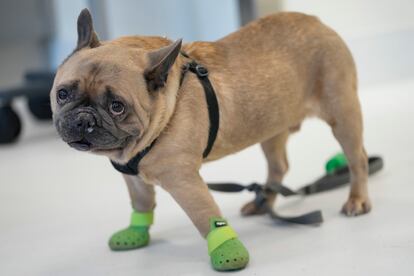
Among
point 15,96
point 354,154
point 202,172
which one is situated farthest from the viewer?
point 15,96

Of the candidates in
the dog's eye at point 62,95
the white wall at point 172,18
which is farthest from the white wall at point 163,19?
the dog's eye at point 62,95

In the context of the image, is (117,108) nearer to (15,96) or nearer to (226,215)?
(226,215)

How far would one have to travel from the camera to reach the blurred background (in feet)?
5.17

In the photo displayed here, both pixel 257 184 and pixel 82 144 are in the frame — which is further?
pixel 257 184

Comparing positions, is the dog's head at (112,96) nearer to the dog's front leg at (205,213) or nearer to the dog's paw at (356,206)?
the dog's front leg at (205,213)

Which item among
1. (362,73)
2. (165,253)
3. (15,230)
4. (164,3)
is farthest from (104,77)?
(164,3)

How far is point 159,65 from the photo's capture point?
4.55 feet

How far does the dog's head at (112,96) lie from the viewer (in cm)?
133

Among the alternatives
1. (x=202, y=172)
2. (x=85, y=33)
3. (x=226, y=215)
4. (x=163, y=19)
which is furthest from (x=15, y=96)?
(x=85, y=33)

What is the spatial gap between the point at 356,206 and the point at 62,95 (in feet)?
2.90

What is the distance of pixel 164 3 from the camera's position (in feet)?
14.6

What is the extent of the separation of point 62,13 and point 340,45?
335 centimetres

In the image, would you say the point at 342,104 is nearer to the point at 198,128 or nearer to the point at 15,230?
the point at 198,128

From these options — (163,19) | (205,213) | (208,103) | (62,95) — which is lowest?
(163,19)
